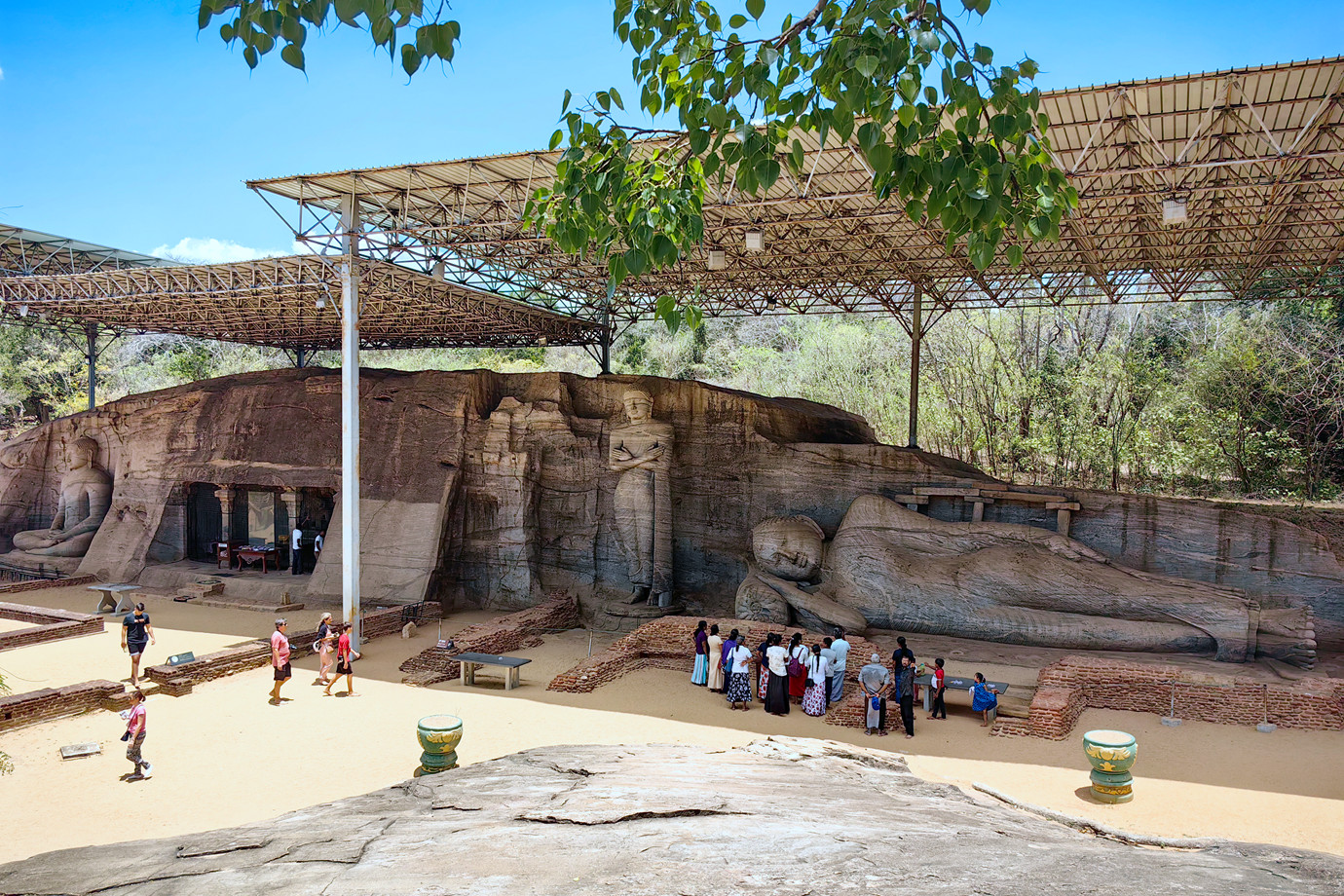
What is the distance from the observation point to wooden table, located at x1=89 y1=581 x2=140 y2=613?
676 inches

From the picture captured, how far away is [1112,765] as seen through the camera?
798cm

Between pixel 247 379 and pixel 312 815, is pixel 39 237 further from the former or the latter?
pixel 312 815

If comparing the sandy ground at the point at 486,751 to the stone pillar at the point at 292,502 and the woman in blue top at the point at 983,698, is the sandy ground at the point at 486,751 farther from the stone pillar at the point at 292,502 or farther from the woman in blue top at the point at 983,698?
the stone pillar at the point at 292,502

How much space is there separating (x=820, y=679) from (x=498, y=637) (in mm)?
5489

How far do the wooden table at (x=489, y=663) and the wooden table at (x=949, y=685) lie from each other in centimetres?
522

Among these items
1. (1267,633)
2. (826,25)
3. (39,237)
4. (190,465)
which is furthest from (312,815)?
(39,237)

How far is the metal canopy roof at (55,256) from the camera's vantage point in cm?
2002

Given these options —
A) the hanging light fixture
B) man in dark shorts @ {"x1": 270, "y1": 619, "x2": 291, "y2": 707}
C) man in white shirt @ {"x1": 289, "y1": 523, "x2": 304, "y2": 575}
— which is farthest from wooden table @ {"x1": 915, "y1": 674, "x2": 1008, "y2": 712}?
man in white shirt @ {"x1": 289, "y1": 523, "x2": 304, "y2": 575}

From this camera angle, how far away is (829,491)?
16109mm

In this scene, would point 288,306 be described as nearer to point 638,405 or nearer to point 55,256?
point 55,256

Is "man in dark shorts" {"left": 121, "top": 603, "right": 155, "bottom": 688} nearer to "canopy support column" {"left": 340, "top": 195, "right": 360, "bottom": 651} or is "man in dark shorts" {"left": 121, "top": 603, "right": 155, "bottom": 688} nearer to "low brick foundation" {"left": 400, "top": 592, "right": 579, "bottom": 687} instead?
"canopy support column" {"left": 340, "top": 195, "right": 360, "bottom": 651}

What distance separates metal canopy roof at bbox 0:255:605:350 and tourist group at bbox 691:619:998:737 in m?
9.35

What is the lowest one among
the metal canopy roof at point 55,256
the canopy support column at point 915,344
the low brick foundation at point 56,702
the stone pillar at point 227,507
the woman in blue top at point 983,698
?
the low brick foundation at point 56,702

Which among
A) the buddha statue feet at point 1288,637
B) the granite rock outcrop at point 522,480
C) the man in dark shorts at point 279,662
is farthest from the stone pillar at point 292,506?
the buddha statue feet at point 1288,637
